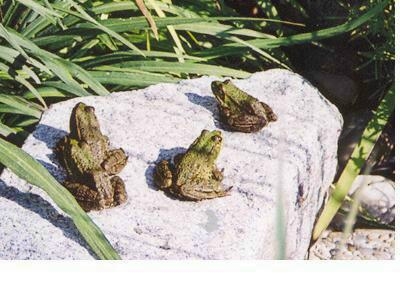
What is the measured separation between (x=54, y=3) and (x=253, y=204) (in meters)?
1.29

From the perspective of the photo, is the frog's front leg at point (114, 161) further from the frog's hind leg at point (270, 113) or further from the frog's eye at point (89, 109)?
the frog's hind leg at point (270, 113)

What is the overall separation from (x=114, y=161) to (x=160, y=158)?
0.64ft

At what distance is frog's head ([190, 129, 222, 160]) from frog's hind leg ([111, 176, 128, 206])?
297 millimetres

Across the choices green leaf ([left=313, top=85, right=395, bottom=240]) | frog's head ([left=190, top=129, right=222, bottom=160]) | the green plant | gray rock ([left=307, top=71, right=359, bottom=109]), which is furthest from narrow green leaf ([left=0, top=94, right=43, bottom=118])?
gray rock ([left=307, top=71, right=359, bottom=109])

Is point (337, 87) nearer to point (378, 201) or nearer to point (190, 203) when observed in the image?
point (378, 201)

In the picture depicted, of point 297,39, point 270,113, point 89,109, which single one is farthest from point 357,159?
point 89,109

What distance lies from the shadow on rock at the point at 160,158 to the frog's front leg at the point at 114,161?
0.10 metres

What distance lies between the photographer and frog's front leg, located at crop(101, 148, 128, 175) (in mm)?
2497

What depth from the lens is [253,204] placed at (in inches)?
97.6

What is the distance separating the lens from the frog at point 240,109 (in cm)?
270

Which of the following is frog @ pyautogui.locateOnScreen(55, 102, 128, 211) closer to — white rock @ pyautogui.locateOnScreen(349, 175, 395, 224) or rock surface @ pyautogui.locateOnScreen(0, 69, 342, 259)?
rock surface @ pyautogui.locateOnScreen(0, 69, 342, 259)

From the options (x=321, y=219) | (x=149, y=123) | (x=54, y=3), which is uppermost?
(x=54, y=3)
